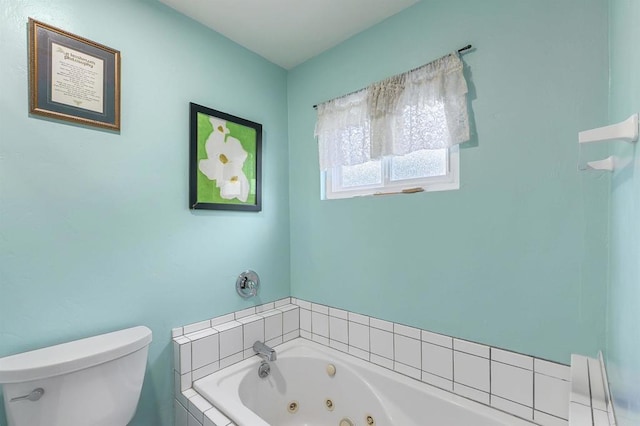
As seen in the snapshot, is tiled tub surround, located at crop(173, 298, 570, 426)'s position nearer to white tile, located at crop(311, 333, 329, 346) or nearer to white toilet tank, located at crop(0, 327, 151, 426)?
white tile, located at crop(311, 333, 329, 346)

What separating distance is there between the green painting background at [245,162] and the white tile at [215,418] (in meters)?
1.04

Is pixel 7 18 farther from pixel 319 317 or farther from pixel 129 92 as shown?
pixel 319 317

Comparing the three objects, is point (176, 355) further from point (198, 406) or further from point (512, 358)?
point (512, 358)

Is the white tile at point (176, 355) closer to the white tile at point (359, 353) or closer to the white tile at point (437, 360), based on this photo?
the white tile at point (359, 353)

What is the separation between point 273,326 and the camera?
189cm

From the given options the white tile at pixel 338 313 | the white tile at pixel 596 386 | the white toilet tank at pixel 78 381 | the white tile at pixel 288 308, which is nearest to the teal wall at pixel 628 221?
the white tile at pixel 596 386

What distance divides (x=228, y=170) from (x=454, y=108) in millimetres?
1282

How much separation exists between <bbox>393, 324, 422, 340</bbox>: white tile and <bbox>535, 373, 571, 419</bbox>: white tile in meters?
0.50

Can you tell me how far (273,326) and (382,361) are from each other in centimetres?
72

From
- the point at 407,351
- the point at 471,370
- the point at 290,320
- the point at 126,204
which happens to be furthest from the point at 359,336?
the point at 126,204

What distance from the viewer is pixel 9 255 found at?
108cm

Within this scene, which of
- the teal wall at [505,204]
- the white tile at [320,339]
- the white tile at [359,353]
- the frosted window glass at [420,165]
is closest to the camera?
the teal wall at [505,204]

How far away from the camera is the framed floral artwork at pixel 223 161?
1.61m

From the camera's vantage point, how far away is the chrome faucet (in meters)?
1.66
